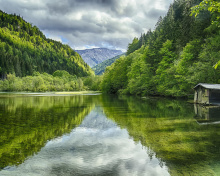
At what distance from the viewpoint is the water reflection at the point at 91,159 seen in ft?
18.5

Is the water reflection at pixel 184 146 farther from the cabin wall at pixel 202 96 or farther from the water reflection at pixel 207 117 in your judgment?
the cabin wall at pixel 202 96

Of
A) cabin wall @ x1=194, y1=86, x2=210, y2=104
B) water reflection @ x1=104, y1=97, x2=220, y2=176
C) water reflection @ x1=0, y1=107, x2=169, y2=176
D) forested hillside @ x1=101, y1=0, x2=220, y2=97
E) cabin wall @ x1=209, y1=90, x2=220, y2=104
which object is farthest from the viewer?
forested hillside @ x1=101, y1=0, x2=220, y2=97

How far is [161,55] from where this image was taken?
48406mm

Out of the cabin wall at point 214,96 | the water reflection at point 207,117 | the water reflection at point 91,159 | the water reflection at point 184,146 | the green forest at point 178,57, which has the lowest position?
the water reflection at point 91,159

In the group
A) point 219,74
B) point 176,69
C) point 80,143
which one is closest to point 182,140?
point 80,143

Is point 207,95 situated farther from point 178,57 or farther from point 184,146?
point 184,146

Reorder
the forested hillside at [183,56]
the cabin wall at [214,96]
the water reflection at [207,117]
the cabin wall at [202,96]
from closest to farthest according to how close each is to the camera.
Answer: the water reflection at [207,117] → the cabin wall at [202,96] → the cabin wall at [214,96] → the forested hillside at [183,56]

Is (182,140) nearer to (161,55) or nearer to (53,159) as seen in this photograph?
(53,159)

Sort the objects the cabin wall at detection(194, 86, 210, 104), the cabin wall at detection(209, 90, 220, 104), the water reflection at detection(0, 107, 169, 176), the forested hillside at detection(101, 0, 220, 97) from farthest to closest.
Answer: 1. the forested hillside at detection(101, 0, 220, 97)
2. the cabin wall at detection(209, 90, 220, 104)
3. the cabin wall at detection(194, 86, 210, 104)
4. the water reflection at detection(0, 107, 169, 176)

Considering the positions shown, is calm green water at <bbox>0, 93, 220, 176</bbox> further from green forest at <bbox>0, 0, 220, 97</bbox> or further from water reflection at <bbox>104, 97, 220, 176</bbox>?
green forest at <bbox>0, 0, 220, 97</bbox>

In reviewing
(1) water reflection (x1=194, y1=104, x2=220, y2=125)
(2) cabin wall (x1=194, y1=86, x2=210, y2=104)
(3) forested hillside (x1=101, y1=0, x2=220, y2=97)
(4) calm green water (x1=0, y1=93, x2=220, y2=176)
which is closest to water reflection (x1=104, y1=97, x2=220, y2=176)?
(4) calm green water (x1=0, y1=93, x2=220, y2=176)

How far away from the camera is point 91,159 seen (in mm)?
6691

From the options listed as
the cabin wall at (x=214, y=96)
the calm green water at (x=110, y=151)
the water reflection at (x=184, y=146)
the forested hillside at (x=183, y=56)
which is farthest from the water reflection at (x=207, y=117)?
the cabin wall at (x=214, y=96)

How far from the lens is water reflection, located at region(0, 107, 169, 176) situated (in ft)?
18.5
